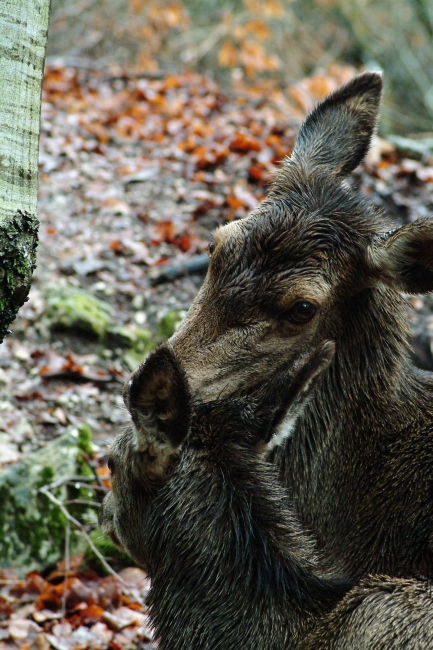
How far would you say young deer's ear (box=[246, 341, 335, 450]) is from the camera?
156 inches

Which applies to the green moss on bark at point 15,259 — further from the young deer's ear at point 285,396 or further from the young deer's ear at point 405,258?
the young deer's ear at point 405,258

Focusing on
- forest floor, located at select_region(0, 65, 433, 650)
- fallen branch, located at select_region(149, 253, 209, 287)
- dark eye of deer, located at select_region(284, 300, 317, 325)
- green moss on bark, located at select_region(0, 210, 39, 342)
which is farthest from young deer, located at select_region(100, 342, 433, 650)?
fallen branch, located at select_region(149, 253, 209, 287)

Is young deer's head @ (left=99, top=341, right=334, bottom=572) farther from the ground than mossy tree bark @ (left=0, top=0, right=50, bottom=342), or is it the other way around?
mossy tree bark @ (left=0, top=0, right=50, bottom=342)

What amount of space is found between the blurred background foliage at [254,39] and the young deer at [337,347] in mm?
14234

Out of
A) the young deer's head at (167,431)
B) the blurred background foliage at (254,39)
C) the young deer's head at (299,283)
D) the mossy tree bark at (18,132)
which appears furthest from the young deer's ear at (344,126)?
the blurred background foliage at (254,39)

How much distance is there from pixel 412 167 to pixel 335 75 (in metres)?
6.61

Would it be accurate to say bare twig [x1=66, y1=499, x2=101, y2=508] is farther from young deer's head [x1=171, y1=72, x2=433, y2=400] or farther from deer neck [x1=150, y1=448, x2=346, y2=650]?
deer neck [x1=150, y1=448, x2=346, y2=650]

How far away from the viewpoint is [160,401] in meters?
3.26

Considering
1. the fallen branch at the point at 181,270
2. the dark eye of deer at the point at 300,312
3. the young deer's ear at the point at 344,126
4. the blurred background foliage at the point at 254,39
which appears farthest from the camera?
the blurred background foliage at the point at 254,39

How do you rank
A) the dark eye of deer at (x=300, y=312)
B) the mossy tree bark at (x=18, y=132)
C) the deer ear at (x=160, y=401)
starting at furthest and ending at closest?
the dark eye of deer at (x=300, y=312) < the mossy tree bark at (x=18, y=132) < the deer ear at (x=160, y=401)

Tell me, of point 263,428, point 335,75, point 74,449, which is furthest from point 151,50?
point 263,428

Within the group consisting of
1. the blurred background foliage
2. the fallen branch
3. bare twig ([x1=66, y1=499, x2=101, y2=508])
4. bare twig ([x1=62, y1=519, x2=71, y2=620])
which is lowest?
bare twig ([x1=62, y1=519, x2=71, y2=620])

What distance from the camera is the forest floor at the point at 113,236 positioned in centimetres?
565

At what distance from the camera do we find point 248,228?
15.5ft
